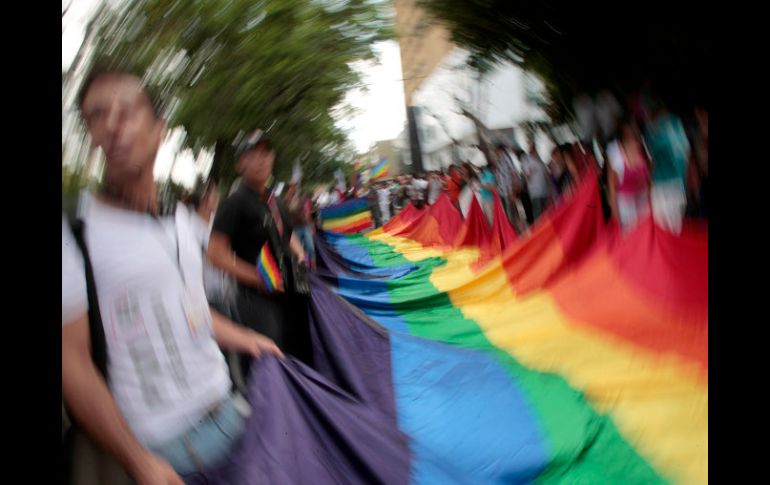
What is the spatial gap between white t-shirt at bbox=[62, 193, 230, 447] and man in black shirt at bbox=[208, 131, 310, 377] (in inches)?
48.4

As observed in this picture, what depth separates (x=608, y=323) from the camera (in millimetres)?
3020

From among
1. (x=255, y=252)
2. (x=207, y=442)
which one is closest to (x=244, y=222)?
(x=255, y=252)

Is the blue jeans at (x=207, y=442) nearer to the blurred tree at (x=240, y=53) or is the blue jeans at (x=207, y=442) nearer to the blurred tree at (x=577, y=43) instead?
the blurred tree at (x=240, y=53)

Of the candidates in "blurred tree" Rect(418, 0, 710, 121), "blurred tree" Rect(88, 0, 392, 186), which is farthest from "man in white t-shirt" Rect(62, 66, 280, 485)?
"blurred tree" Rect(418, 0, 710, 121)

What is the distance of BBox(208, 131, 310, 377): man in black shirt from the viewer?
262 centimetres

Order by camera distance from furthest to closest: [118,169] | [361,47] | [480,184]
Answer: [480,184]
[361,47]
[118,169]

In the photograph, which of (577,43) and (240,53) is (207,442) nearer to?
(577,43)

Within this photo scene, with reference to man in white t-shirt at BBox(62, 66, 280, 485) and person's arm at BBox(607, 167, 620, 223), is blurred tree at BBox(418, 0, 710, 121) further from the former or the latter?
man in white t-shirt at BBox(62, 66, 280, 485)

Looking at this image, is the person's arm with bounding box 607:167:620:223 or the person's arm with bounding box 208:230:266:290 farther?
the person's arm with bounding box 607:167:620:223

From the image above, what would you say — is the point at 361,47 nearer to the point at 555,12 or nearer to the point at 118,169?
the point at 555,12

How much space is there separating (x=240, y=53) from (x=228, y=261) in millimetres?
4800

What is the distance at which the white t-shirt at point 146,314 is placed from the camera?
1054 millimetres
